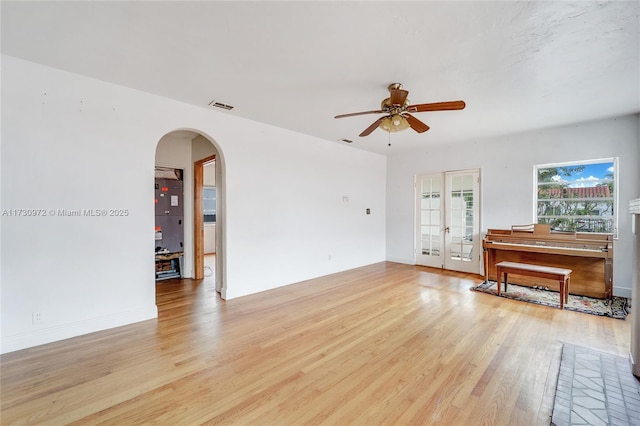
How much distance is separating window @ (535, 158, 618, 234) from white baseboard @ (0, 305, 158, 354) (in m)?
6.36

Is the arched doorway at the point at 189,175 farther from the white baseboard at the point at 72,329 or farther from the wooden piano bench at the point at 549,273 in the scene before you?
the wooden piano bench at the point at 549,273

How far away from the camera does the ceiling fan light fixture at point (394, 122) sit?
9.54 ft

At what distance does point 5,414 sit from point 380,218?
620cm

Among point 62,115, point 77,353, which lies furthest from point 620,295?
point 62,115

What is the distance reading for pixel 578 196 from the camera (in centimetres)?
439

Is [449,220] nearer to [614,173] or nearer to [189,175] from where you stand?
[614,173]

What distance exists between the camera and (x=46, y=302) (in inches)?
101

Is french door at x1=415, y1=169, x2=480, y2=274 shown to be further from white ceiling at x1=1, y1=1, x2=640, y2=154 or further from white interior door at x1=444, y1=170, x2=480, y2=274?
white ceiling at x1=1, y1=1, x2=640, y2=154

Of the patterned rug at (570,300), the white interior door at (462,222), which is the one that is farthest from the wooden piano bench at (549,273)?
the white interior door at (462,222)

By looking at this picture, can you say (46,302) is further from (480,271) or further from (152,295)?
(480,271)

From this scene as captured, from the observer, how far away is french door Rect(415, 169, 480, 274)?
17.8ft

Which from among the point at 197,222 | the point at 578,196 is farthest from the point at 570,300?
the point at 197,222

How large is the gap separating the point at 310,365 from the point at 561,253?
412 centimetres

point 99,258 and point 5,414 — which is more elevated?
point 99,258
